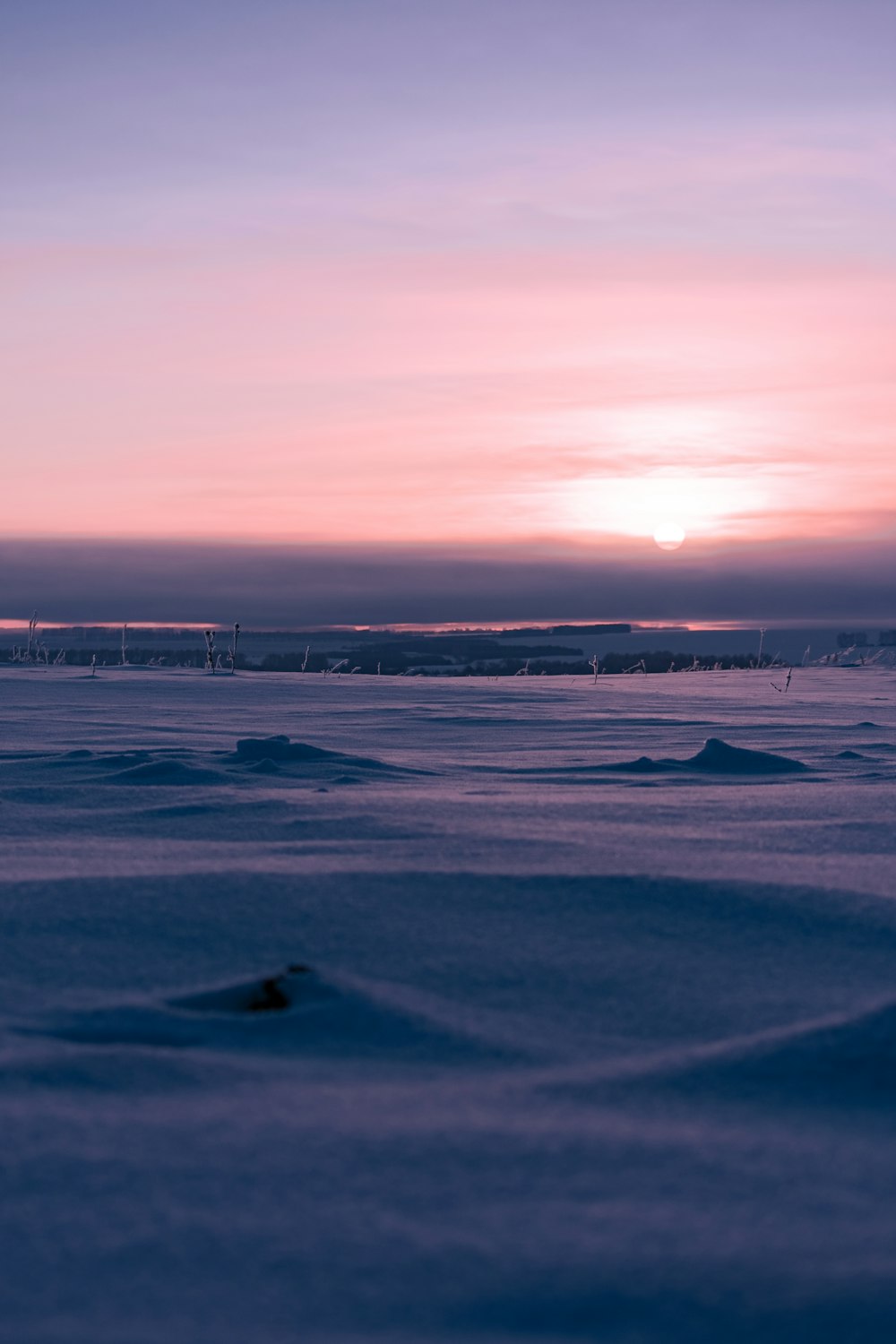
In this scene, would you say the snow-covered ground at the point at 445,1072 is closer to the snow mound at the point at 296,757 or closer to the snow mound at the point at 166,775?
the snow mound at the point at 166,775

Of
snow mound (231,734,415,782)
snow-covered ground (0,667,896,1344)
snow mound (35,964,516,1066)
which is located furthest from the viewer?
snow mound (231,734,415,782)

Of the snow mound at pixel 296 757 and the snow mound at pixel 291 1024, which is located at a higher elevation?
the snow mound at pixel 296 757

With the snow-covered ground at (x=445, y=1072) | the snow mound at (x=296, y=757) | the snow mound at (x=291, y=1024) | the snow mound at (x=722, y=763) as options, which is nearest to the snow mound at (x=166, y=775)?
the snow mound at (x=296, y=757)

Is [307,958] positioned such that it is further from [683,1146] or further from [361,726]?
[361,726]

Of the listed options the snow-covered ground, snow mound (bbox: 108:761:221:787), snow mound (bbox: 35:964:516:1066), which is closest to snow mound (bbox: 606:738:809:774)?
the snow-covered ground

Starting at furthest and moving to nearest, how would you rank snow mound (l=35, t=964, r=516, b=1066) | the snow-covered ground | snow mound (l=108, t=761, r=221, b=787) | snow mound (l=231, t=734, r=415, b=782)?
snow mound (l=231, t=734, r=415, b=782)
snow mound (l=108, t=761, r=221, b=787)
snow mound (l=35, t=964, r=516, b=1066)
the snow-covered ground

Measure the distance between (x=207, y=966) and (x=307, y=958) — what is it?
19cm

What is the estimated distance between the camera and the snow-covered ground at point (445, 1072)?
111 cm

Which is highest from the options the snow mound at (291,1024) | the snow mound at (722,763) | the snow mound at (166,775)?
the snow mound at (722,763)

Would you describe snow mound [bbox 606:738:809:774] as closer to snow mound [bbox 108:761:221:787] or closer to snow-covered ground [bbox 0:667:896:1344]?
snow-covered ground [bbox 0:667:896:1344]

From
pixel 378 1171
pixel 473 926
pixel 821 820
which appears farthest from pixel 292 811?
pixel 378 1171

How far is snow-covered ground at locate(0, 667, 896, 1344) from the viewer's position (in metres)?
1.11

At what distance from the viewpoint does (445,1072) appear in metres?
1.63

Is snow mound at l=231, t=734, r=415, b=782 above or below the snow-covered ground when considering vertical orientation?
above
